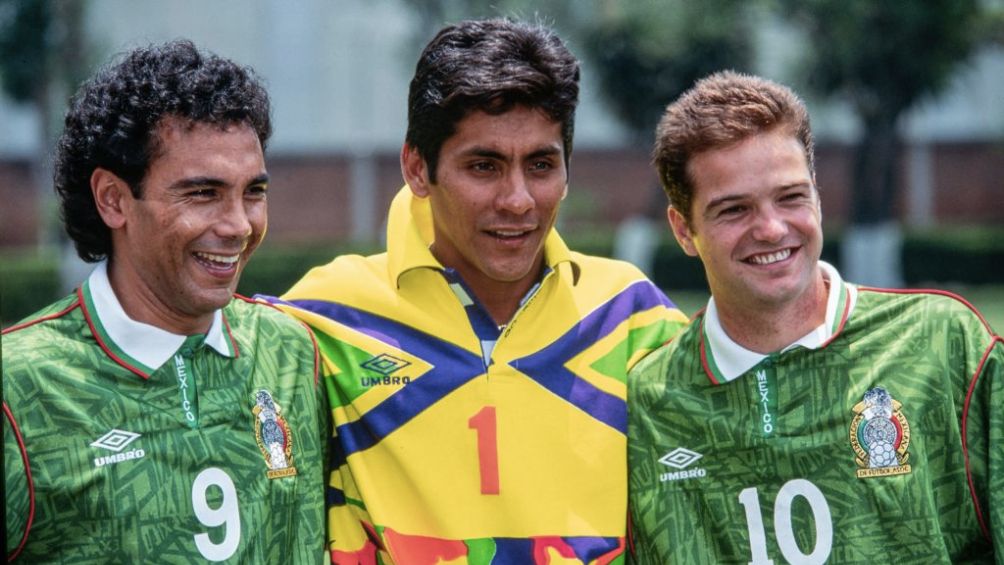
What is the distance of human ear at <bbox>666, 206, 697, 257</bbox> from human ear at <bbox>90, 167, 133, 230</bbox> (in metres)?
1.40

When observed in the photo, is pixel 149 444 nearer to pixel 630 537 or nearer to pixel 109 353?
pixel 109 353

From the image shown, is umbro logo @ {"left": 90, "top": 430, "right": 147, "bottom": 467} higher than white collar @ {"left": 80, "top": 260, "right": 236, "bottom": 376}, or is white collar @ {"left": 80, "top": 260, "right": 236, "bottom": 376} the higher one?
white collar @ {"left": 80, "top": 260, "right": 236, "bottom": 376}

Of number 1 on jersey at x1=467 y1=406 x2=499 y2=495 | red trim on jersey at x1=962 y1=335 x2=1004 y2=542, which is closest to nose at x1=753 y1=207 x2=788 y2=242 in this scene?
red trim on jersey at x1=962 y1=335 x2=1004 y2=542

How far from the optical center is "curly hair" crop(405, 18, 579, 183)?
3406 mm

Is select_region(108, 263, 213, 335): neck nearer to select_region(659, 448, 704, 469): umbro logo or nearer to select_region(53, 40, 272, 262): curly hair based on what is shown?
select_region(53, 40, 272, 262): curly hair

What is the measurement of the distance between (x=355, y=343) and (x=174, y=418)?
2.02 feet

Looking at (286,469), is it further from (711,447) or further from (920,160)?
(920,160)

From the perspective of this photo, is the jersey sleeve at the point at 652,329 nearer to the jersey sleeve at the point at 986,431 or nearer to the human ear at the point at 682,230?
the human ear at the point at 682,230

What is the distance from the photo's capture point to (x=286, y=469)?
10.4ft

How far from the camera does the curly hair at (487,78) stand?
3406mm

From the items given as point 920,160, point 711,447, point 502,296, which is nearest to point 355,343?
point 502,296

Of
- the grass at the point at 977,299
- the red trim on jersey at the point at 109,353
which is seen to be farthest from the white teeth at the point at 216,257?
the grass at the point at 977,299

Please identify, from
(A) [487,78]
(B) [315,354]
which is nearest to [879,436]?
(A) [487,78]

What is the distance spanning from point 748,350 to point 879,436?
15.0 inches
